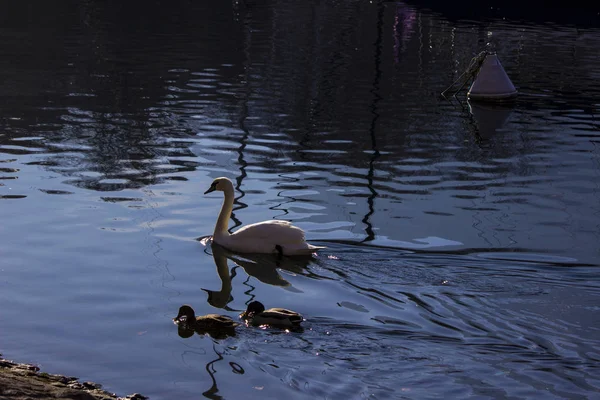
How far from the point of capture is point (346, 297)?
36.9 feet

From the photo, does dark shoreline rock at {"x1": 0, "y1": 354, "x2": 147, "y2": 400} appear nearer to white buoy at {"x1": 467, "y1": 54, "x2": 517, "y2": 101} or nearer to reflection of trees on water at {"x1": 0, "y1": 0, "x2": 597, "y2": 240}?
reflection of trees on water at {"x1": 0, "y1": 0, "x2": 597, "y2": 240}

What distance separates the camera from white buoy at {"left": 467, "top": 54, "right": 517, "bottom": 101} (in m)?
26.2

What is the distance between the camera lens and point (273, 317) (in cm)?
1010

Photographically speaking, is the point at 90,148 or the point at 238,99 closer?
the point at 90,148

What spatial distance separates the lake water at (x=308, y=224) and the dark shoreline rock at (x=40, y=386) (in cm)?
31

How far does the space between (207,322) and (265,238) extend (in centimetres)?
290

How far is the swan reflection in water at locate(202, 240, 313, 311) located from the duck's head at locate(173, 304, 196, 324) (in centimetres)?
113

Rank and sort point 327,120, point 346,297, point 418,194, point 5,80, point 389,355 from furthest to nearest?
point 5,80 < point 327,120 < point 418,194 < point 346,297 < point 389,355

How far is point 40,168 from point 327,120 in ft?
25.1

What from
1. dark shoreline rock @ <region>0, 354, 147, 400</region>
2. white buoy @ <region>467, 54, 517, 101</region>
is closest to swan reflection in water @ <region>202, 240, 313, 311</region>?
dark shoreline rock @ <region>0, 354, 147, 400</region>

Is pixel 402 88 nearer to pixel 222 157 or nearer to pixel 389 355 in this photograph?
pixel 222 157

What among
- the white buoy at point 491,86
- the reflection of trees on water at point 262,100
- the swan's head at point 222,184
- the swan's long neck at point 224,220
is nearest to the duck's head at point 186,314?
the swan's long neck at point 224,220

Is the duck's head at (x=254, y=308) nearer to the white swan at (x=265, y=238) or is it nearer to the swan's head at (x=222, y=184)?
the white swan at (x=265, y=238)

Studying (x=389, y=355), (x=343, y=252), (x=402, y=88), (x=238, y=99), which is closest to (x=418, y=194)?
(x=343, y=252)
